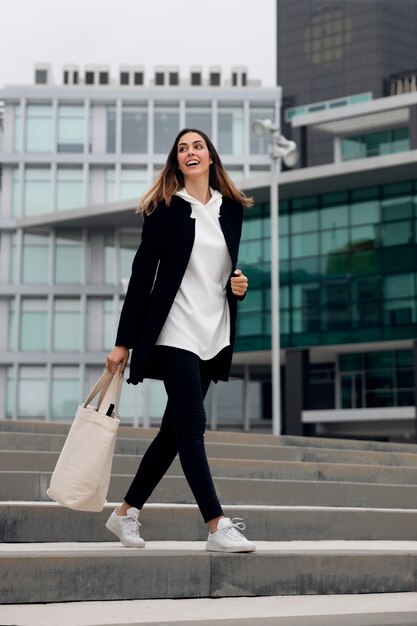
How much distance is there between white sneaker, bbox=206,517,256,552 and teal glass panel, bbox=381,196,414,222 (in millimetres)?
38650

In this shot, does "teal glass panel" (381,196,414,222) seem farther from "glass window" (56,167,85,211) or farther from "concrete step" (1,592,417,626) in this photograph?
"concrete step" (1,592,417,626)

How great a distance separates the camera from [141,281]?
17.0ft

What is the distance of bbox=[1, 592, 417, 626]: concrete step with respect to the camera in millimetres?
3836

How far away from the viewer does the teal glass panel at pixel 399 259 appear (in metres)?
41.7

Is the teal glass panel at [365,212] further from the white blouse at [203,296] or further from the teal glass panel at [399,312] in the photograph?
the white blouse at [203,296]

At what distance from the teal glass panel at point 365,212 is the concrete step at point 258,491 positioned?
36.5 m

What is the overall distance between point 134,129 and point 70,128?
3838 mm

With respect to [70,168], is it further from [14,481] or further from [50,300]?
[14,481]

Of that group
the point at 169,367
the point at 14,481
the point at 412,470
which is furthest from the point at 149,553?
the point at 412,470

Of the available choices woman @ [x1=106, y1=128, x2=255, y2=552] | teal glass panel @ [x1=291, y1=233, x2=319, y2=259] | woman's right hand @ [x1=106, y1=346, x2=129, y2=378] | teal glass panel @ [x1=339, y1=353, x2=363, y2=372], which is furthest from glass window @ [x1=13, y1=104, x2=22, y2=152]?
woman's right hand @ [x1=106, y1=346, x2=129, y2=378]

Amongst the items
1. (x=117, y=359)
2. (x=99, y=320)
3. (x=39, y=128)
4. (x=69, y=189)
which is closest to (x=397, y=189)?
(x=99, y=320)

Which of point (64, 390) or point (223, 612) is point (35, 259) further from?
point (223, 612)

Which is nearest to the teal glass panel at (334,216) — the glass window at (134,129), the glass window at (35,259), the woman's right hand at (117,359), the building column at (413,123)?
the building column at (413,123)

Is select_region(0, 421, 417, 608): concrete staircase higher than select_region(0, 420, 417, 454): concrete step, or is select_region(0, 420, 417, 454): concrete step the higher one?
select_region(0, 420, 417, 454): concrete step
